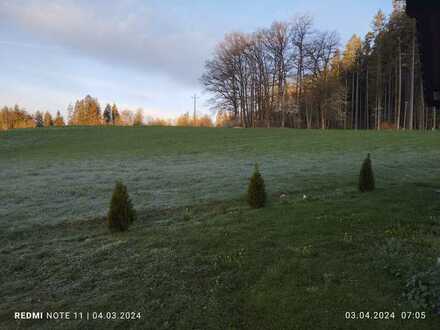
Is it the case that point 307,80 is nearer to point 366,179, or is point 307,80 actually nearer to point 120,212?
point 366,179

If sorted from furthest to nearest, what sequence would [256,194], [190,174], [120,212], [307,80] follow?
[307,80] < [190,174] < [256,194] < [120,212]

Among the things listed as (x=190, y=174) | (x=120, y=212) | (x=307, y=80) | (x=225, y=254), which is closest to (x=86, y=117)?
(x=307, y=80)

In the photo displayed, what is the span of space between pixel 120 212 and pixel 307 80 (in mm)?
41449

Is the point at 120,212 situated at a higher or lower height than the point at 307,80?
lower

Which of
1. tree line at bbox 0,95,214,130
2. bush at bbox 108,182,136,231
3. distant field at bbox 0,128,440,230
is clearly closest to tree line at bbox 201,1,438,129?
distant field at bbox 0,128,440,230

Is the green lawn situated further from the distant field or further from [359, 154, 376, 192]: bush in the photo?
[359, 154, 376, 192]: bush

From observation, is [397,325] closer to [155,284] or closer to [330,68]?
[155,284]

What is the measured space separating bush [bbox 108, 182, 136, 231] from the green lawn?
13.0 inches

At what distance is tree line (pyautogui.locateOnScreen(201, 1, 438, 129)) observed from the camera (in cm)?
3900

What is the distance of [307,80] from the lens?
142ft

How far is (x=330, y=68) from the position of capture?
45750mm

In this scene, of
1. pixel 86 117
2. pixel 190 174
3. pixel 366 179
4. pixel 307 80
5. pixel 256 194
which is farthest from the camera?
pixel 86 117

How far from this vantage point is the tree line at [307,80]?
39.0m

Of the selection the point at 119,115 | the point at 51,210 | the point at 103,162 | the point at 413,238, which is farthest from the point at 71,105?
the point at 413,238
